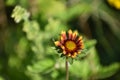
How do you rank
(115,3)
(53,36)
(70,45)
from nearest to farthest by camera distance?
(70,45) → (53,36) → (115,3)

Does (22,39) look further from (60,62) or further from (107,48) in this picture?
(107,48)

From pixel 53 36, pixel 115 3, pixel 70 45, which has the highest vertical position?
pixel 115 3

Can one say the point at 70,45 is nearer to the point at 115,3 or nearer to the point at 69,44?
the point at 69,44

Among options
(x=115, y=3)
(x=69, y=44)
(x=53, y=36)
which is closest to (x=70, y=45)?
(x=69, y=44)

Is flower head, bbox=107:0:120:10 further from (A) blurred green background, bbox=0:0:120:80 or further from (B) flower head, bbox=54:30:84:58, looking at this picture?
(B) flower head, bbox=54:30:84:58

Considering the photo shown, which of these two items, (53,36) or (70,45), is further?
(53,36)

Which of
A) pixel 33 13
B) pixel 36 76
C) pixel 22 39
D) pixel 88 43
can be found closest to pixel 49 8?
pixel 33 13
